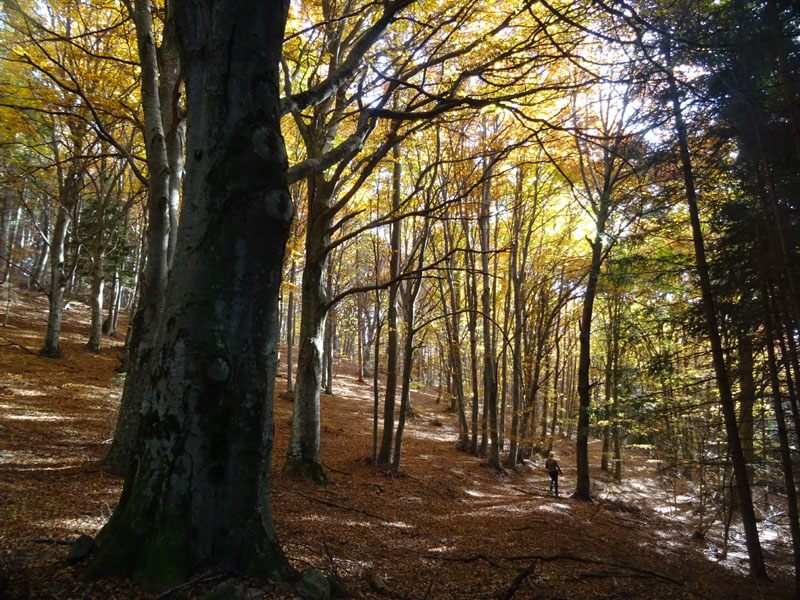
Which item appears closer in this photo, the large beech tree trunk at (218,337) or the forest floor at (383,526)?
the large beech tree trunk at (218,337)

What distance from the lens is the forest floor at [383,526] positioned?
3.30 m

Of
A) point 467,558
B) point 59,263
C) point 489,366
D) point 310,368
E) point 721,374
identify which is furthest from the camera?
point 489,366

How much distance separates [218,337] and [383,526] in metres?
4.85

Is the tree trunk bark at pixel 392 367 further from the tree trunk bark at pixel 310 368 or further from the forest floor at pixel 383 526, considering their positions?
the tree trunk bark at pixel 310 368

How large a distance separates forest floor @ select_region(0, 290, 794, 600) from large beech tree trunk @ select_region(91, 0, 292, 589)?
0.70 feet

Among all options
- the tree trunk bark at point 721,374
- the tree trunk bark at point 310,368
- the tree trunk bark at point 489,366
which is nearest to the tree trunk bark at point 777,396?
the tree trunk bark at point 721,374

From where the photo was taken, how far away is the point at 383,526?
597 cm

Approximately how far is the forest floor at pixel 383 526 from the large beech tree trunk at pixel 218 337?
0.70 feet

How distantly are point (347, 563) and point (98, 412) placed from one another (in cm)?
798

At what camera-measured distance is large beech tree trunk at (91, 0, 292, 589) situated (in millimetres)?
2199

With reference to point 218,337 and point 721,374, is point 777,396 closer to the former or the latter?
point 721,374


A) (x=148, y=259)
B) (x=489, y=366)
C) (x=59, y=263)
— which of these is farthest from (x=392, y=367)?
(x=59, y=263)

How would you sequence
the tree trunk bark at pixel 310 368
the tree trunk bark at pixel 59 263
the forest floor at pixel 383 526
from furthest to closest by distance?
the tree trunk bark at pixel 59 263 < the tree trunk bark at pixel 310 368 < the forest floor at pixel 383 526

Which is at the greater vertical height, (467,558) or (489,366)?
(489,366)
